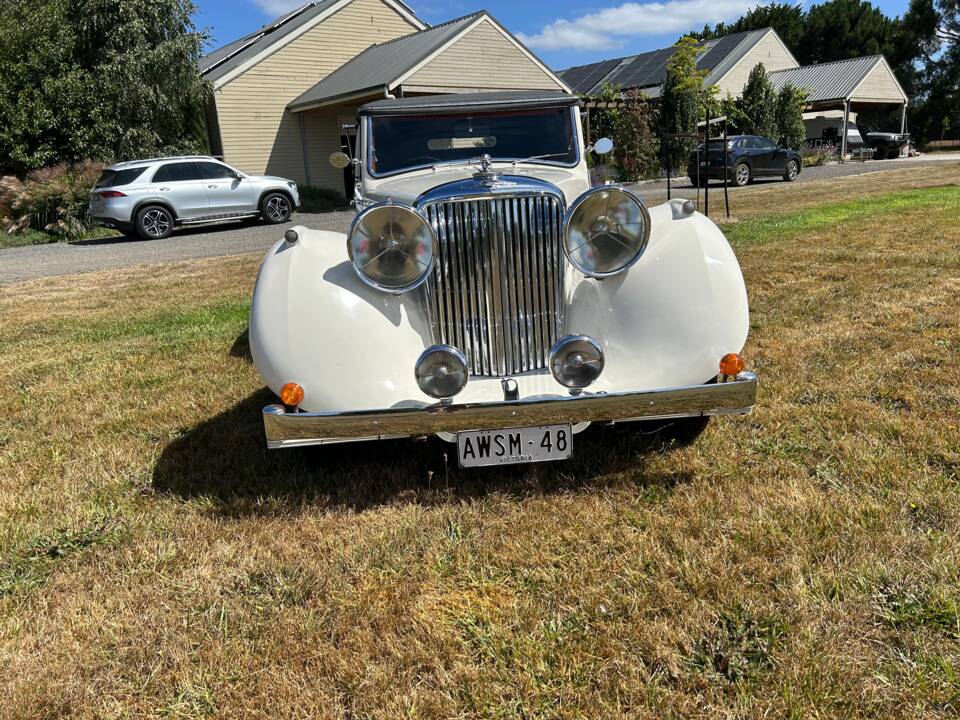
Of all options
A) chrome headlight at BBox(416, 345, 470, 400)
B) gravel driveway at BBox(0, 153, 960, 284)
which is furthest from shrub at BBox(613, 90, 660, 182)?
chrome headlight at BBox(416, 345, 470, 400)

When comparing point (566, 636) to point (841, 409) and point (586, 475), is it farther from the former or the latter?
point (841, 409)

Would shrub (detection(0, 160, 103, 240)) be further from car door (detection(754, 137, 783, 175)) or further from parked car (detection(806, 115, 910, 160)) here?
parked car (detection(806, 115, 910, 160))

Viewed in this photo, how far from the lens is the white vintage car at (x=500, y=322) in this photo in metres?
2.72

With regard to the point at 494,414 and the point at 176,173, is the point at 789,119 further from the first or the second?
the point at 494,414

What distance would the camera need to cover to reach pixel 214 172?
49.2ft

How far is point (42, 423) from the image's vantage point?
4.24 meters

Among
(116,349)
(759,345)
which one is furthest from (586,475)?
(116,349)

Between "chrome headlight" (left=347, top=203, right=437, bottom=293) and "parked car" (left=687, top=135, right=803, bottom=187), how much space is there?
17095mm

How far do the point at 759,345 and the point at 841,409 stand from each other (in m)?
1.23

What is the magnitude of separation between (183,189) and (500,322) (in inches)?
530

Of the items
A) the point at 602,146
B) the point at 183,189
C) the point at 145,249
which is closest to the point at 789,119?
the point at 183,189

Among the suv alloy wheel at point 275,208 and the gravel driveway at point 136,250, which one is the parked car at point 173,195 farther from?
the gravel driveway at point 136,250

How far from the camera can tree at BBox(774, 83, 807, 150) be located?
2680cm

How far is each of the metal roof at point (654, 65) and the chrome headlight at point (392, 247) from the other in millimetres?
30473
